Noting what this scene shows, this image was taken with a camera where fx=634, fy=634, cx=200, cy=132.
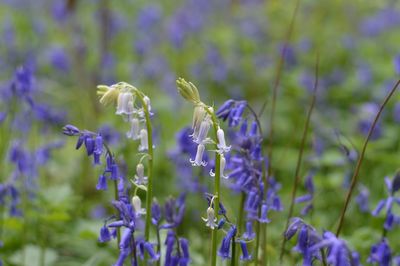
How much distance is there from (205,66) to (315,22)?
1863mm

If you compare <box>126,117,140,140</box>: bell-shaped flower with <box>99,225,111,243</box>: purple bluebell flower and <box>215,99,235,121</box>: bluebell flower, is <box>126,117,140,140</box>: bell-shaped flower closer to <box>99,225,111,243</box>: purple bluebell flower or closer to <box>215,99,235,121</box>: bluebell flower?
<box>99,225,111,243</box>: purple bluebell flower

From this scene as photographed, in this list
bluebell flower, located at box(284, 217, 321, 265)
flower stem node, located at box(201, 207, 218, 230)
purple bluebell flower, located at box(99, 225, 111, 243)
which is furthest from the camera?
purple bluebell flower, located at box(99, 225, 111, 243)

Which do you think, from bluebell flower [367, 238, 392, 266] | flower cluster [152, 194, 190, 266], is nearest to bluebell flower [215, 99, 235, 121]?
flower cluster [152, 194, 190, 266]

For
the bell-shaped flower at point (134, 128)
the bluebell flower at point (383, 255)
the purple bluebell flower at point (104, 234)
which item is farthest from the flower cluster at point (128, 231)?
the bluebell flower at point (383, 255)

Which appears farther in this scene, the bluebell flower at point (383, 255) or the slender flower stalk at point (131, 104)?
the bluebell flower at point (383, 255)

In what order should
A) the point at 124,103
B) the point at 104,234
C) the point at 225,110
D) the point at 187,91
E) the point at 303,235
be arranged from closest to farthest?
the point at 187,91
the point at 124,103
the point at 303,235
the point at 104,234
the point at 225,110

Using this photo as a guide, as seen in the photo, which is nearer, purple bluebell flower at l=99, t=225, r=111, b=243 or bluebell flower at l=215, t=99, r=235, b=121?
purple bluebell flower at l=99, t=225, r=111, b=243

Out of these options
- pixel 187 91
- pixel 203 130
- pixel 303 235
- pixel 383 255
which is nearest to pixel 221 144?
pixel 203 130

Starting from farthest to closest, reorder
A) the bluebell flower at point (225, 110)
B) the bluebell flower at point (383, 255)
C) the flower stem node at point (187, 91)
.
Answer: the bluebell flower at point (225, 110), the bluebell flower at point (383, 255), the flower stem node at point (187, 91)

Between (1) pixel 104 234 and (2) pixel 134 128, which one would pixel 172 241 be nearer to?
(1) pixel 104 234

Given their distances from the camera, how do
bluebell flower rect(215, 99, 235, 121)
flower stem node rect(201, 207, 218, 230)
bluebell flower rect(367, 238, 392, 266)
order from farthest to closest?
bluebell flower rect(215, 99, 235, 121)
bluebell flower rect(367, 238, 392, 266)
flower stem node rect(201, 207, 218, 230)

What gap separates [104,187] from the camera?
274cm

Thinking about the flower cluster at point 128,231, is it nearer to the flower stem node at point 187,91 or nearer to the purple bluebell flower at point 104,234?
the purple bluebell flower at point 104,234

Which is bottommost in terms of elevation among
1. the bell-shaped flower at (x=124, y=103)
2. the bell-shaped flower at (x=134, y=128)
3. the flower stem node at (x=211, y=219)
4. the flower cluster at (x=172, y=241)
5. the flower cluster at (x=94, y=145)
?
the flower cluster at (x=172, y=241)
